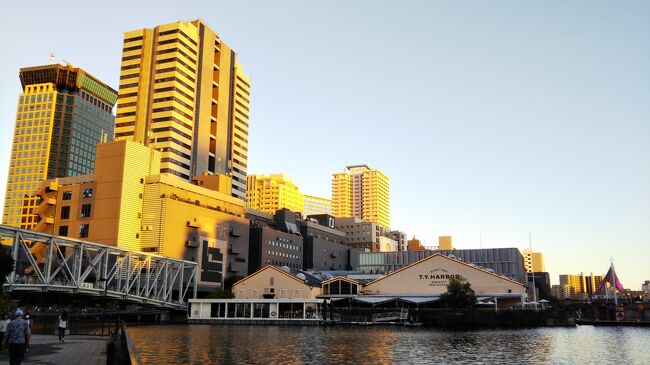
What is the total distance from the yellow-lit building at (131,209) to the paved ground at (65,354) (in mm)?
74092

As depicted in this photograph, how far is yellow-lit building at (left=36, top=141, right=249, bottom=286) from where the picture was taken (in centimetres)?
11244

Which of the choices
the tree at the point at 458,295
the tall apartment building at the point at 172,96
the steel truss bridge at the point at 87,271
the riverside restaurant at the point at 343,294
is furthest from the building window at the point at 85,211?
the tree at the point at 458,295

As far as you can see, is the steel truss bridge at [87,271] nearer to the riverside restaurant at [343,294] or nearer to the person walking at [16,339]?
the riverside restaurant at [343,294]

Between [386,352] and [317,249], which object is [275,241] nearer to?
[317,249]

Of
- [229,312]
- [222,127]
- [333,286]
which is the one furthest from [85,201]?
[222,127]

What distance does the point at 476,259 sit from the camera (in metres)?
162

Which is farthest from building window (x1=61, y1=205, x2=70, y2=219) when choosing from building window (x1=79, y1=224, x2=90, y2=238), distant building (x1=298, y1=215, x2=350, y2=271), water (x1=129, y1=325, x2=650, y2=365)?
distant building (x1=298, y1=215, x2=350, y2=271)

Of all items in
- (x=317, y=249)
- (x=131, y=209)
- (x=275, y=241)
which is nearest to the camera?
(x=131, y=209)

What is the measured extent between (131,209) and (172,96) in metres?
67.7

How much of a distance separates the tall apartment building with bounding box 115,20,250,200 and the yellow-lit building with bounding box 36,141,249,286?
1875 inches

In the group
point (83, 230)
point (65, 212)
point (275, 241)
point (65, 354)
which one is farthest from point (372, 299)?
point (65, 354)

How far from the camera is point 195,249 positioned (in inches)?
4899

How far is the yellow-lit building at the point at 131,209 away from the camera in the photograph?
112438mm

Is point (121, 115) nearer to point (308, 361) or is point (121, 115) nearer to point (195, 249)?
point (195, 249)
